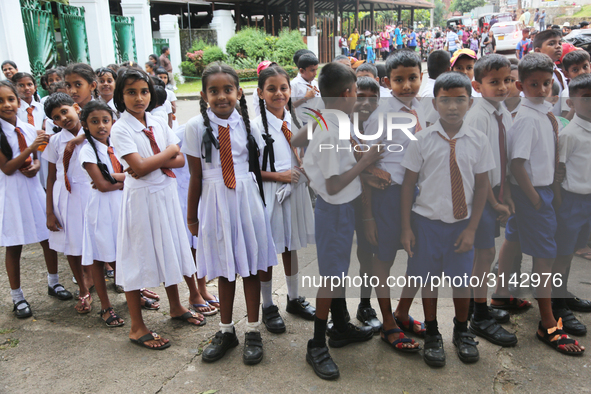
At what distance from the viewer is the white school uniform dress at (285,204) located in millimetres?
2943

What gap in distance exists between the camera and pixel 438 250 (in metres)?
2.57

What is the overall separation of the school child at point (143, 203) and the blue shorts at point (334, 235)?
98 cm

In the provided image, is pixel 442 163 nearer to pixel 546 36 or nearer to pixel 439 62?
pixel 439 62

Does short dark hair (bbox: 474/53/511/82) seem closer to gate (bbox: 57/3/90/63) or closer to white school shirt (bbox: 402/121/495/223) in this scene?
white school shirt (bbox: 402/121/495/223)

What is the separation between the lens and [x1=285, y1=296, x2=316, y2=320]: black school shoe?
3.20 m

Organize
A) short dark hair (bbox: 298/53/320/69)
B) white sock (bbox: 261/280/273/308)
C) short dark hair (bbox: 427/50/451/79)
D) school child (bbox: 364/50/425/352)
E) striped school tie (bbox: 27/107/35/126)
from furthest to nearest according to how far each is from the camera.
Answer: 1. short dark hair (bbox: 298/53/320/69)
2. striped school tie (bbox: 27/107/35/126)
3. short dark hair (bbox: 427/50/451/79)
4. white sock (bbox: 261/280/273/308)
5. school child (bbox: 364/50/425/352)

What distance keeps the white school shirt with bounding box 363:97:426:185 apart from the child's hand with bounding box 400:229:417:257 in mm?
280

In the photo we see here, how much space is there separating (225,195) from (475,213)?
140 centimetres

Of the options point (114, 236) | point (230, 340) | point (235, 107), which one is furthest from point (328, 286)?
point (114, 236)

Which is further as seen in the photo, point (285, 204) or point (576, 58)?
point (576, 58)

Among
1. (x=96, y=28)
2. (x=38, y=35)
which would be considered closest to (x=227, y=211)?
(x=38, y=35)

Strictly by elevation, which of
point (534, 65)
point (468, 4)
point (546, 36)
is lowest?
point (534, 65)

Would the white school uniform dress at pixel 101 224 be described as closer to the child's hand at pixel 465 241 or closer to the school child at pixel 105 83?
the school child at pixel 105 83

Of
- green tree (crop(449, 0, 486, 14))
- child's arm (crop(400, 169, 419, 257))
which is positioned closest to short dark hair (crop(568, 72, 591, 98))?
child's arm (crop(400, 169, 419, 257))
